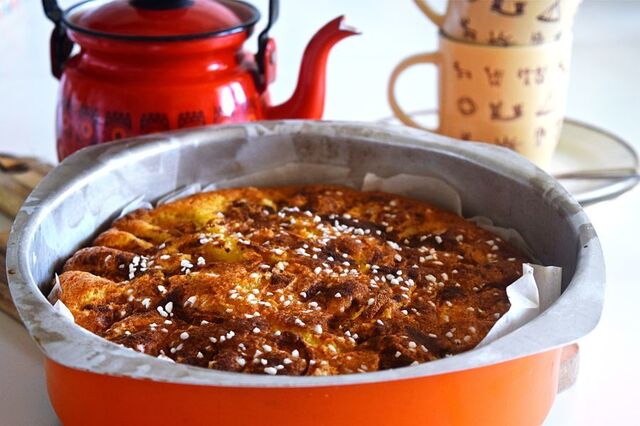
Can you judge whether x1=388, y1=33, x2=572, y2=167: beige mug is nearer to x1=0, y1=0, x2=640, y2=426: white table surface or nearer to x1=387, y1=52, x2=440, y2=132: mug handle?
x1=387, y1=52, x2=440, y2=132: mug handle

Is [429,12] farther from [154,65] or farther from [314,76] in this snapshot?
[154,65]

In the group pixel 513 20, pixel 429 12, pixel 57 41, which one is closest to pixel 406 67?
pixel 429 12

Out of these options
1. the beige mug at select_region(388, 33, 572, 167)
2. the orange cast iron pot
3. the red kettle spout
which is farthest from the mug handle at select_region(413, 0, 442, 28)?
the orange cast iron pot

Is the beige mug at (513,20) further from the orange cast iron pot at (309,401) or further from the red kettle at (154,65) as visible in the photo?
the orange cast iron pot at (309,401)

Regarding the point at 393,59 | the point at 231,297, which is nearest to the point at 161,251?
the point at 231,297

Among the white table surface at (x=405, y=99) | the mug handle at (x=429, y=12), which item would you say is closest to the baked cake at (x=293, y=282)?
the white table surface at (x=405, y=99)

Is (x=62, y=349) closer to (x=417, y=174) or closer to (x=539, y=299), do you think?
(x=539, y=299)

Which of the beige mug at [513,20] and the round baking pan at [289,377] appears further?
the beige mug at [513,20]
